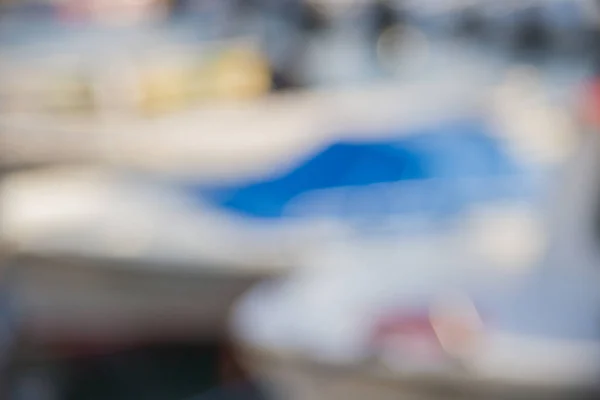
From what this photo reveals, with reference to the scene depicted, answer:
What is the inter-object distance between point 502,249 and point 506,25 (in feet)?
3.72

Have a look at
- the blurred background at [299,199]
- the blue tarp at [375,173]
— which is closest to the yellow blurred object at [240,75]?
the blurred background at [299,199]

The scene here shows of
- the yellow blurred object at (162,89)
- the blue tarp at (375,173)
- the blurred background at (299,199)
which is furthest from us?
the yellow blurred object at (162,89)

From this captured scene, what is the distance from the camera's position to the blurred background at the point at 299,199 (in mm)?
1065

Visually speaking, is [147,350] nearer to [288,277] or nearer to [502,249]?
[288,277]

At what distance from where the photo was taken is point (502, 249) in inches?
52.1

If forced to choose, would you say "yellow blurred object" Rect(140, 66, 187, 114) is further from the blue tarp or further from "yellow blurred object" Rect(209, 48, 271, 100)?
the blue tarp

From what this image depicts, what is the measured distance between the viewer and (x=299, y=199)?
5.42 feet

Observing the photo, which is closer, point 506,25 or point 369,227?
point 369,227

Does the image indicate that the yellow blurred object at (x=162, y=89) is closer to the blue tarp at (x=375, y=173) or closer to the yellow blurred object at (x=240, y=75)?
the yellow blurred object at (x=240, y=75)

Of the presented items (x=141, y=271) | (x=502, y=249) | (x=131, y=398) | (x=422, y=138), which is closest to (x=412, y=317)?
(x=502, y=249)

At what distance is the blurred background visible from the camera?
3.50 feet

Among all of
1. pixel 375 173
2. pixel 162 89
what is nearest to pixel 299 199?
pixel 375 173

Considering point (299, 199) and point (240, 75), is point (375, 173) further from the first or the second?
point (240, 75)

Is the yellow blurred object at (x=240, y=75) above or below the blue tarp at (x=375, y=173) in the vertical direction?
above
